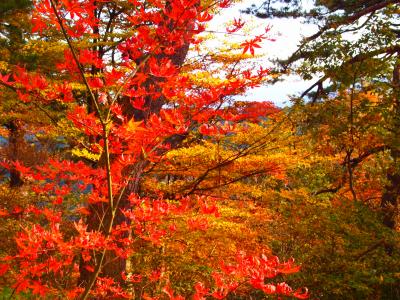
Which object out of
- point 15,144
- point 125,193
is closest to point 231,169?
point 125,193

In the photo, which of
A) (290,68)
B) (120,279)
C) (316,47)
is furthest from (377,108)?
(120,279)

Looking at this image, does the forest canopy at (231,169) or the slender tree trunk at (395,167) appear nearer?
the forest canopy at (231,169)

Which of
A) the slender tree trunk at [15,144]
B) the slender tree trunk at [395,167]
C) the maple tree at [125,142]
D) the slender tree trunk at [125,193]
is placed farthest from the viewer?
the slender tree trunk at [15,144]

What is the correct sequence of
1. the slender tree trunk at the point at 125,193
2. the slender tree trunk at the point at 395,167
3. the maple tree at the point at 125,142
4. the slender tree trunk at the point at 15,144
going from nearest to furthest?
the maple tree at the point at 125,142 < the slender tree trunk at the point at 125,193 < the slender tree trunk at the point at 395,167 < the slender tree trunk at the point at 15,144

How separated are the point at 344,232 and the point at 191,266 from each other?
2823 millimetres

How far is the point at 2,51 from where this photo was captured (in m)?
10.7

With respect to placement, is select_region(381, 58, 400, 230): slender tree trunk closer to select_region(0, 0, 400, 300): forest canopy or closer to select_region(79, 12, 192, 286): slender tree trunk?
select_region(0, 0, 400, 300): forest canopy

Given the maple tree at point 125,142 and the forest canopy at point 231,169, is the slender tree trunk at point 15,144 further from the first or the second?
the maple tree at point 125,142

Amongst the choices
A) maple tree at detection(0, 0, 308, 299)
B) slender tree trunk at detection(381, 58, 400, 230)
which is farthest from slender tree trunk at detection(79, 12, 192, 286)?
slender tree trunk at detection(381, 58, 400, 230)

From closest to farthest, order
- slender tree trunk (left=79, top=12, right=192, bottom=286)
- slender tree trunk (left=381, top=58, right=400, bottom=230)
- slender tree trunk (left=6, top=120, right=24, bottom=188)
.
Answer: slender tree trunk (left=79, top=12, right=192, bottom=286), slender tree trunk (left=381, top=58, right=400, bottom=230), slender tree trunk (left=6, top=120, right=24, bottom=188)

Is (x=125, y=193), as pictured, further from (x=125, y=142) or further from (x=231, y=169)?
(x=231, y=169)

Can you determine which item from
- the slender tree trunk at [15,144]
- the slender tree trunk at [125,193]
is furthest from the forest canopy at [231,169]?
the slender tree trunk at [15,144]

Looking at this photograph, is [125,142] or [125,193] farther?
[125,193]

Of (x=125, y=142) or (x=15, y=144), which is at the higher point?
(x=125, y=142)
